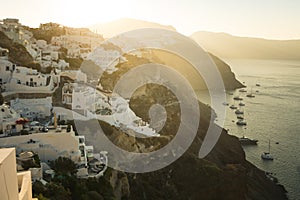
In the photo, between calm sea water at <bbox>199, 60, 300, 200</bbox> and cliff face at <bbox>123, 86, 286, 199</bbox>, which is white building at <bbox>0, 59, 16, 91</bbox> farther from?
calm sea water at <bbox>199, 60, 300, 200</bbox>

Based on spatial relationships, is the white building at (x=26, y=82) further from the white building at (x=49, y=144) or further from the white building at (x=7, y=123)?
the white building at (x=49, y=144)

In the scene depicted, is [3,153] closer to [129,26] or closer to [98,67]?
[98,67]

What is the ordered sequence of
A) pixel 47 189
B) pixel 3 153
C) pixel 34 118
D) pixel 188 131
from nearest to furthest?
pixel 3 153 → pixel 47 189 → pixel 34 118 → pixel 188 131

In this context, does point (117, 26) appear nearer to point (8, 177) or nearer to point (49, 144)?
point (49, 144)

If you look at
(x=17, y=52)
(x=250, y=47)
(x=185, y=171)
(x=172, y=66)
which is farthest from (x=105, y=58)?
(x=250, y=47)

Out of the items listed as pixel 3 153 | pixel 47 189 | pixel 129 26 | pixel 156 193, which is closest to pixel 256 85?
pixel 129 26

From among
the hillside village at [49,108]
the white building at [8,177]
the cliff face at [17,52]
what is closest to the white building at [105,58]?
the hillside village at [49,108]
